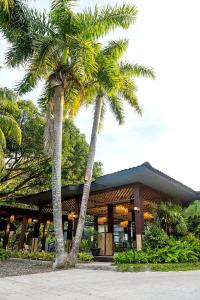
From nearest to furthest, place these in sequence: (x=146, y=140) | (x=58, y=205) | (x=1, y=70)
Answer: (x=58, y=205)
(x=1, y=70)
(x=146, y=140)

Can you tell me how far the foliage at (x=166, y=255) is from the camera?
33.9ft

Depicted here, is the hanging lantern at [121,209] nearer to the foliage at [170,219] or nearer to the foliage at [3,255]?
the foliage at [170,219]

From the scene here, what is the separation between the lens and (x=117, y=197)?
637 inches

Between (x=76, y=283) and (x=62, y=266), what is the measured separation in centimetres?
377

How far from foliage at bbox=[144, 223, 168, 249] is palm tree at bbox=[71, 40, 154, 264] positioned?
268 centimetres

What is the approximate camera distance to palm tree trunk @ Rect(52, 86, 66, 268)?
36.0ft

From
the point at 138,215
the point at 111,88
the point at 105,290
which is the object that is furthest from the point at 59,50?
the point at 105,290

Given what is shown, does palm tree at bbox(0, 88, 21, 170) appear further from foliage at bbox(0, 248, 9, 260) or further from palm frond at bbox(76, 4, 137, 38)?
palm frond at bbox(76, 4, 137, 38)

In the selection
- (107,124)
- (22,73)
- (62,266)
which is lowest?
(62,266)

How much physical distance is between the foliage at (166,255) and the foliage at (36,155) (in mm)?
8538

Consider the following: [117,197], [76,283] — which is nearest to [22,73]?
[117,197]

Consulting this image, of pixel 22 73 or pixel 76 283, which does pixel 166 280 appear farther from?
pixel 22 73

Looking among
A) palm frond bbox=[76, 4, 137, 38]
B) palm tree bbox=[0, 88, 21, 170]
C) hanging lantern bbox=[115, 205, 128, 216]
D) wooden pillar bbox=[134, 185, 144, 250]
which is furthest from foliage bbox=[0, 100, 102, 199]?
palm frond bbox=[76, 4, 137, 38]

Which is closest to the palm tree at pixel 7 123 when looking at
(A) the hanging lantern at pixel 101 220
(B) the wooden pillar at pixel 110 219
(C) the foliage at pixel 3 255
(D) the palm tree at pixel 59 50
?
(D) the palm tree at pixel 59 50
